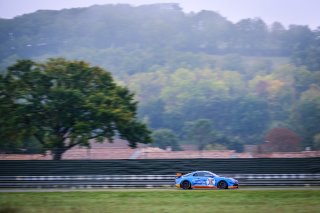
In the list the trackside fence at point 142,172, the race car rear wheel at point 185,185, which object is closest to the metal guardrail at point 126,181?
the trackside fence at point 142,172

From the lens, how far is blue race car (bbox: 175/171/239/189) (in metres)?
27.3

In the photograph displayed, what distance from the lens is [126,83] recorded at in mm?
181375

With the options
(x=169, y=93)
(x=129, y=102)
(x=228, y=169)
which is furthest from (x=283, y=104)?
(x=228, y=169)

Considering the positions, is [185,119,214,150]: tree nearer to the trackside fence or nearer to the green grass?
the trackside fence

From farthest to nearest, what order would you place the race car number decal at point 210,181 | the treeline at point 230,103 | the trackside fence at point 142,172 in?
the treeline at point 230,103
the trackside fence at point 142,172
the race car number decal at point 210,181

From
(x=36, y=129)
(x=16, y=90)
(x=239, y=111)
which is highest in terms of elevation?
(x=239, y=111)

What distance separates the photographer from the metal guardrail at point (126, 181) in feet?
99.1

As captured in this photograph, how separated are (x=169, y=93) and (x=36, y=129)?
11392 centimetres

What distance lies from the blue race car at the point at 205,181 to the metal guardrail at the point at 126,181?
3164mm

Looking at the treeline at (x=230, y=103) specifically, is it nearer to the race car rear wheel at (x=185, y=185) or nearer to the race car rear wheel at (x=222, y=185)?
the race car rear wheel at (x=185, y=185)

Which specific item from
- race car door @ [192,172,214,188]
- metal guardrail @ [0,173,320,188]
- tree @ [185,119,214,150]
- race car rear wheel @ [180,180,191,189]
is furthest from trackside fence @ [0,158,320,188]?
tree @ [185,119,214,150]

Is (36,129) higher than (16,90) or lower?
lower

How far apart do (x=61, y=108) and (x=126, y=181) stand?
1255 centimetres

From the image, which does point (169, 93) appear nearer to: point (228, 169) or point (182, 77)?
point (182, 77)
